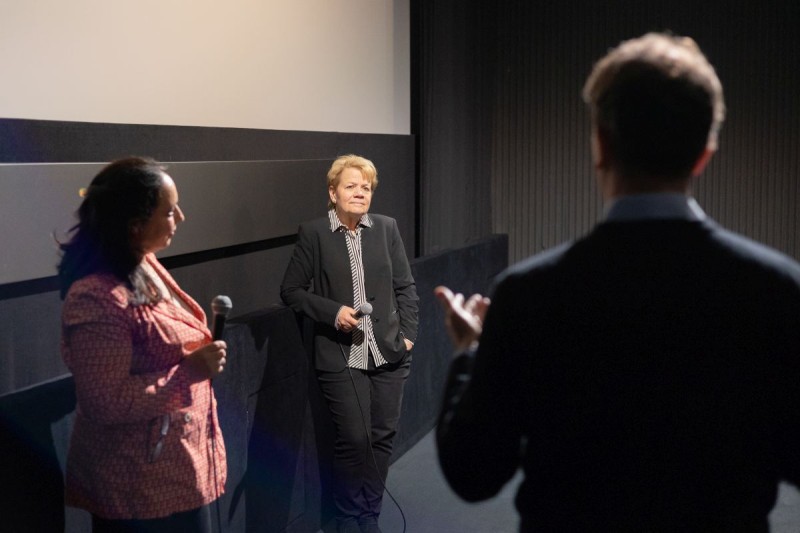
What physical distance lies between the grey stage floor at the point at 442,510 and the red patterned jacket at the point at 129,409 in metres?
2.02

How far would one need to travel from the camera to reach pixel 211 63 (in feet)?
13.7

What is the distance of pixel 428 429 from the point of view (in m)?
5.56

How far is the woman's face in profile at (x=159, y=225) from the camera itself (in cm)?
223

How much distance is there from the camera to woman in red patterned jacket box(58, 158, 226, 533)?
211 centimetres

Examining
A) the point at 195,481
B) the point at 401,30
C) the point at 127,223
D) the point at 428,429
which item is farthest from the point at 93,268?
the point at 401,30

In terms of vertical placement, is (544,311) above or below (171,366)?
above

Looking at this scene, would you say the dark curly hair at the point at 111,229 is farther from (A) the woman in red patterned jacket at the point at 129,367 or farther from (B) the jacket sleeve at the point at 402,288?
(B) the jacket sleeve at the point at 402,288

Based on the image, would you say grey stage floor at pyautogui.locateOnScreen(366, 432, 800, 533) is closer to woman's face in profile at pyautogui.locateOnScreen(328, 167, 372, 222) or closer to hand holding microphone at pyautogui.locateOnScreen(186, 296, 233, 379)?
woman's face in profile at pyautogui.locateOnScreen(328, 167, 372, 222)

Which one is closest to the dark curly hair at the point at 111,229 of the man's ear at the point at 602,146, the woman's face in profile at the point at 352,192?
the man's ear at the point at 602,146

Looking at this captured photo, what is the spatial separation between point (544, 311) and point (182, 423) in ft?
4.30

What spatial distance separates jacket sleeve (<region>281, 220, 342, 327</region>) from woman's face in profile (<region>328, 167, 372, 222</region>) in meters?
0.18

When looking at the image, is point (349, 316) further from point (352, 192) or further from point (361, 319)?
point (352, 192)

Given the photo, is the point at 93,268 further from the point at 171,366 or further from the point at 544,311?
the point at 544,311

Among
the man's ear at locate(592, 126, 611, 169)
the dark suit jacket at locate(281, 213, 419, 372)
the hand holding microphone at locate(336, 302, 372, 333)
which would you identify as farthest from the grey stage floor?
the man's ear at locate(592, 126, 611, 169)
